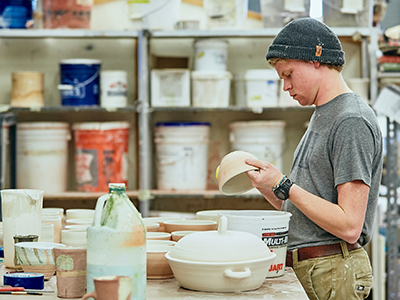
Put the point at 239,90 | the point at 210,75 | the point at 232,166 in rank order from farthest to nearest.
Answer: the point at 239,90
the point at 210,75
the point at 232,166

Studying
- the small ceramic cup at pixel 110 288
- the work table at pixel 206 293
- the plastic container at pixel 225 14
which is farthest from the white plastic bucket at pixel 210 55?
the small ceramic cup at pixel 110 288

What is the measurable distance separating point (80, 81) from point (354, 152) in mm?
2330

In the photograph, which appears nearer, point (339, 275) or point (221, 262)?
point (221, 262)

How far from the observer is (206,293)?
1.31 meters

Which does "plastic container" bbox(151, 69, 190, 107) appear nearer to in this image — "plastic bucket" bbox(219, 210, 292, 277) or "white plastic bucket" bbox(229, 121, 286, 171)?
"white plastic bucket" bbox(229, 121, 286, 171)

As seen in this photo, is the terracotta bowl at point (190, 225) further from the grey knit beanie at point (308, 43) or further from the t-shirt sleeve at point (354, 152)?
the grey knit beanie at point (308, 43)

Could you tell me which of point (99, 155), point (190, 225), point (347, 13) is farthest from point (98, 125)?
point (190, 225)

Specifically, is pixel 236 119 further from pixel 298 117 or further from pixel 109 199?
pixel 109 199

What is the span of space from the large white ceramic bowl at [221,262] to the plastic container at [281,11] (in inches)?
94.4

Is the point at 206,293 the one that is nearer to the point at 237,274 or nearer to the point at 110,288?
the point at 237,274

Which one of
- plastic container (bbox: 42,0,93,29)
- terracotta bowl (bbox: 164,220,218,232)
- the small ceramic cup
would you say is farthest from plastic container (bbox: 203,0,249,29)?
the small ceramic cup

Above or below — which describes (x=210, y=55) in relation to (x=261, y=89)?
above

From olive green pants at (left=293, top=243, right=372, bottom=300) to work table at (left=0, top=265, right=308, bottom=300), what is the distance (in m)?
0.28

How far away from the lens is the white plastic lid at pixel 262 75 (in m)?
3.46
